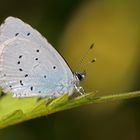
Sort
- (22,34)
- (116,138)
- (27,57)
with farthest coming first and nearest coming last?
(116,138) < (27,57) < (22,34)

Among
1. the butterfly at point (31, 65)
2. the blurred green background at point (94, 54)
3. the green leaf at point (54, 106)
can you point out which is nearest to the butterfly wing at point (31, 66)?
the butterfly at point (31, 65)

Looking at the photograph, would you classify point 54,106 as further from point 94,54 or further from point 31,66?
point 94,54

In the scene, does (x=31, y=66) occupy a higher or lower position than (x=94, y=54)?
higher

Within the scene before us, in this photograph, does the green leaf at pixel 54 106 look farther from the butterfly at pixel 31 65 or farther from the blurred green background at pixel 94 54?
the blurred green background at pixel 94 54

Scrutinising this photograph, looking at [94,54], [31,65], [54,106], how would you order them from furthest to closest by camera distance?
[94,54]
[31,65]
[54,106]

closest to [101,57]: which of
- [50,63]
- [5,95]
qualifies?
[50,63]

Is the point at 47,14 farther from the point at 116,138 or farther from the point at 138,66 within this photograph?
the point at 116,138

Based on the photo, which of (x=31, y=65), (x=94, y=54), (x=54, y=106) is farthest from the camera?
(x=94, y=54)

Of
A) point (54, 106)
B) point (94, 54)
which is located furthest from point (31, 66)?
point (94, 54)
